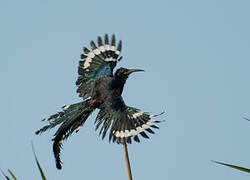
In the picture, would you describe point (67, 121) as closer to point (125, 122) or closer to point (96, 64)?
point (125, 122)

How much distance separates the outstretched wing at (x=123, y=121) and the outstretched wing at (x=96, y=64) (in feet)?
3.38

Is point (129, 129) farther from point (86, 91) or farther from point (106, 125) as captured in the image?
point (86, 91)

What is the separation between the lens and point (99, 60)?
6273 mm

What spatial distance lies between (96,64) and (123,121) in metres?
1.81

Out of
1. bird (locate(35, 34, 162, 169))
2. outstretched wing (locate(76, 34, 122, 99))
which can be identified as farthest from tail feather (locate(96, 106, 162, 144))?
outstretched wing (locate(76, 34, 122, 99))

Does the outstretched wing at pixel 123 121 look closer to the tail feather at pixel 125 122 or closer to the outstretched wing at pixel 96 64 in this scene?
the tail feather at pixel 125 122

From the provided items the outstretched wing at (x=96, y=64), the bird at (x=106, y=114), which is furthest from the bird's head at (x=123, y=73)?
the outstretched wing at (x=96, y=64)

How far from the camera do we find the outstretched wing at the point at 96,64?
19.3 ft

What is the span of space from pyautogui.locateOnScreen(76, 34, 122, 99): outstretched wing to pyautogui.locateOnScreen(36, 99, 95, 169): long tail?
2.38ft

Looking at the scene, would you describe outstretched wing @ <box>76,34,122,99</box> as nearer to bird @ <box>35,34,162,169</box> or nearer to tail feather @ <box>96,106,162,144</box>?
bird @ <box>35,34,162,169</box>

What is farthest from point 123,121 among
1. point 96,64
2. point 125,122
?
point 96,64

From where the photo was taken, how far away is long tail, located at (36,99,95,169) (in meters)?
4.20

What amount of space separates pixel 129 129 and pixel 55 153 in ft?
2.40

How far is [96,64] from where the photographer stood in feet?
20.4
